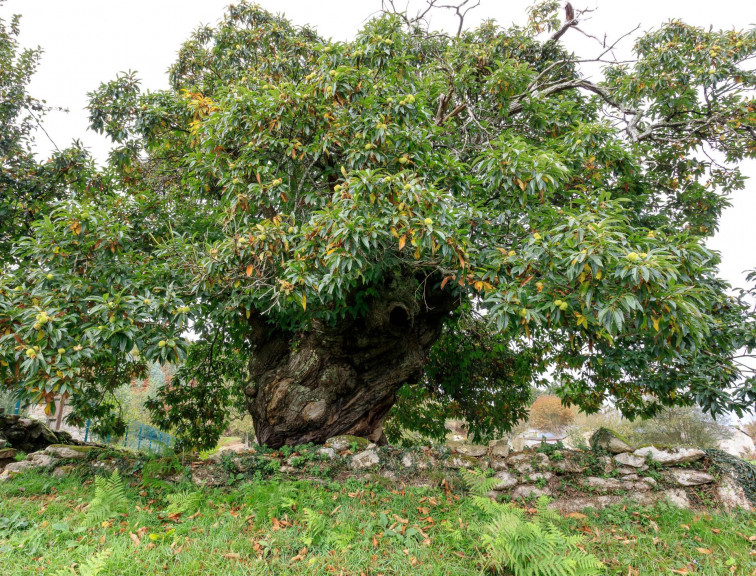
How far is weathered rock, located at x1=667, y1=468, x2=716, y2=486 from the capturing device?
453 cm

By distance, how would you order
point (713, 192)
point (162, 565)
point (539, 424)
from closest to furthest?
point (162, 565) < point (713, 192) < point (539, 424)

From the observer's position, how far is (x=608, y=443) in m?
5.15

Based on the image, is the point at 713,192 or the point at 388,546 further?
the point at 713,192

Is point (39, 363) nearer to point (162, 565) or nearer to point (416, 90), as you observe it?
point (162, 565)

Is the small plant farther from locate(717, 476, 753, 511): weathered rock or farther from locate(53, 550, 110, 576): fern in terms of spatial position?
locate(717, 476, 753, 511): weathered rock

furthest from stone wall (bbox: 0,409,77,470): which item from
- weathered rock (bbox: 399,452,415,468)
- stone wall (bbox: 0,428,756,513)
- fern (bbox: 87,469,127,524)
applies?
weathered rock (bbox: 399,452,415,468)

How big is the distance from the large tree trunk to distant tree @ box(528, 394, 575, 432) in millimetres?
22394

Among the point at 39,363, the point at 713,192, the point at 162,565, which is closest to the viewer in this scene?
the point at 162,565

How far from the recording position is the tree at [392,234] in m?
3.35

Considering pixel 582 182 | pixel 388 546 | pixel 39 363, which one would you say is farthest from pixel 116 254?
pixel 582 182

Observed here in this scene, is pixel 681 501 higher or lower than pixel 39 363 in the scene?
lower

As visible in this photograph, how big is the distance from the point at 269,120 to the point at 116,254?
2251 millimetres

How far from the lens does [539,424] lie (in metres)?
27.5

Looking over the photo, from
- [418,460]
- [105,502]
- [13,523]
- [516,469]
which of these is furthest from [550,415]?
[13,523]
